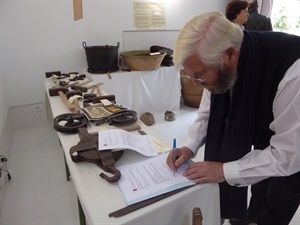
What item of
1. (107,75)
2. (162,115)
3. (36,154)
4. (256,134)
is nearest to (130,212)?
(256,134)

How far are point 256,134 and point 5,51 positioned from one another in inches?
106

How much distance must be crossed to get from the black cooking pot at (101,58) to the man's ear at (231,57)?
2053 mm

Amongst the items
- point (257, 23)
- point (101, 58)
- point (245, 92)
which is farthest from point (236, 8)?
point (245, 92)

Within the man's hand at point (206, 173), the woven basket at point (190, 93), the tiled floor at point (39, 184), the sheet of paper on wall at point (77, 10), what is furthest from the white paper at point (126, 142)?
the woven basket at point (190, 93)

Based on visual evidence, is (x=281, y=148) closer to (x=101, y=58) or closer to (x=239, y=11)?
(x=239, y=11)

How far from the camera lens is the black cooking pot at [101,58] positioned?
8.69ft

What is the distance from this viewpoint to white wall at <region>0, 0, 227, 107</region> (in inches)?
102

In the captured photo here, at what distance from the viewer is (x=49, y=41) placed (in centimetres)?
276

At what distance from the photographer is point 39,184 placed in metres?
1.88

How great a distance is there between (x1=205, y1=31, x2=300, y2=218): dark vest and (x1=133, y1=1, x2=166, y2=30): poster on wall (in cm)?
250

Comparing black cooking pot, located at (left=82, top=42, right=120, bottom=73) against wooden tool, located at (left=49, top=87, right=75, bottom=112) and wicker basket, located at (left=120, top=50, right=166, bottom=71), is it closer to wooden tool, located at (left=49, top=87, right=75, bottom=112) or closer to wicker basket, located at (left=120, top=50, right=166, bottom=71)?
wicker basket, located at (left=120, top=50, right=166, bottom=71)

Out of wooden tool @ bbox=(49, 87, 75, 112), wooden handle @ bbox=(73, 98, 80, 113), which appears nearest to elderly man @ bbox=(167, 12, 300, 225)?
wooden handle @ bbox=(73, 98, 80, 113)

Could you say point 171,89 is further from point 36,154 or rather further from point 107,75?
point 36,154

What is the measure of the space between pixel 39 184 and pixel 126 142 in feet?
4.06
